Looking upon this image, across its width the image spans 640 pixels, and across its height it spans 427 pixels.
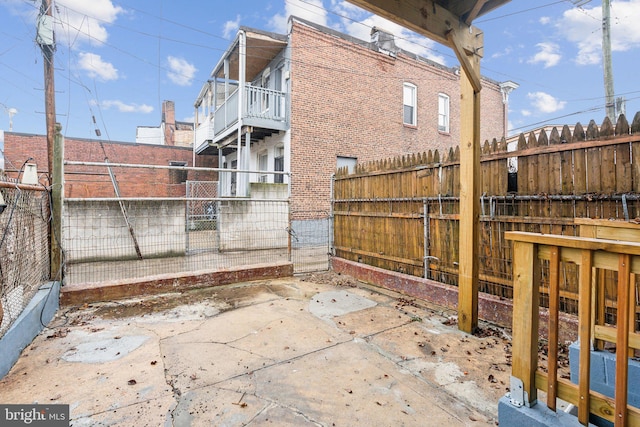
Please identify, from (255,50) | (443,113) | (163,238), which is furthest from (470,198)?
(443,113)

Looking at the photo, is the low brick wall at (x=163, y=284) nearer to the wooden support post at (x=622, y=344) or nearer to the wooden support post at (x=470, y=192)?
the wooden support post at (x=470, y=192)

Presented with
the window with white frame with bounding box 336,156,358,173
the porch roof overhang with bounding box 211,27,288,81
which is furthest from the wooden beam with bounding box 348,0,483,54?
the porch roof overhang with bounding box 211,27,288,81

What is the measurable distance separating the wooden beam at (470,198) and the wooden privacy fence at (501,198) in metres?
0.49

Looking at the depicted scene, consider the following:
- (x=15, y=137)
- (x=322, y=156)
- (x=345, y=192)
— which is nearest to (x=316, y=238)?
(x=322, y=156)

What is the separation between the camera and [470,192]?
3.67m

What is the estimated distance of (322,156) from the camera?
11172mm

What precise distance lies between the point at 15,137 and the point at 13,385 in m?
17.1

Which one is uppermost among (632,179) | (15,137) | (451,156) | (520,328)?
(15,137)

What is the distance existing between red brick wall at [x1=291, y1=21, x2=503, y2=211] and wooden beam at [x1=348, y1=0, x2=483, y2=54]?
24.0 feet

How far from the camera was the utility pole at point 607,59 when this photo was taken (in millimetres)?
9906

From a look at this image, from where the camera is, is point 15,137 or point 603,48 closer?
point 603,48

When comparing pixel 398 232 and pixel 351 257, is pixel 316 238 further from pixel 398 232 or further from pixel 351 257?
pixel 398 232

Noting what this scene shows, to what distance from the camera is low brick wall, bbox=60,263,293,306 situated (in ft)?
14.7

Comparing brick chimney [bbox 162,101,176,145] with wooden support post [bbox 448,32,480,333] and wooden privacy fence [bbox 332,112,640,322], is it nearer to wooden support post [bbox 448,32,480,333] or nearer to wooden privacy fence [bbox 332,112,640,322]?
wooden privacy fence [bbox 332,112,640,322]
